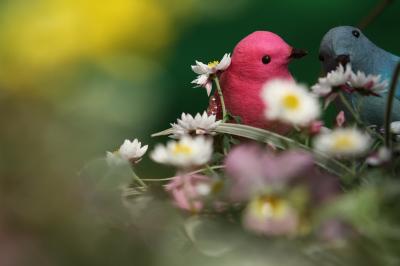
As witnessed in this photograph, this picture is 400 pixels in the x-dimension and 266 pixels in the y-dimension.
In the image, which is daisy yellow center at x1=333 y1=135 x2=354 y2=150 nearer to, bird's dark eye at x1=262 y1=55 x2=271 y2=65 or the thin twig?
the thin twig

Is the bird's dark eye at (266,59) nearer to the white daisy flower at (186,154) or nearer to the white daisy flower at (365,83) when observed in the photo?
the white daisy flower at (365,83)

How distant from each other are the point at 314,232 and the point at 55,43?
0.64ft

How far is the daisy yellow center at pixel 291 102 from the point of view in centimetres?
42

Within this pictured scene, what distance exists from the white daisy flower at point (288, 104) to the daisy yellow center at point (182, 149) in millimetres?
57

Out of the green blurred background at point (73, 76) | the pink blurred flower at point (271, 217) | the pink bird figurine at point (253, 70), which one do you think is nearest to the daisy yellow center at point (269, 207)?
the pink blurred flower at point (271, 217)

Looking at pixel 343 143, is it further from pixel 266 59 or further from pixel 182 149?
pixel 266 59

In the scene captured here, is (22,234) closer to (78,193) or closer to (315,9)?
(78,193)

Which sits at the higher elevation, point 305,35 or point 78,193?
point 305,35

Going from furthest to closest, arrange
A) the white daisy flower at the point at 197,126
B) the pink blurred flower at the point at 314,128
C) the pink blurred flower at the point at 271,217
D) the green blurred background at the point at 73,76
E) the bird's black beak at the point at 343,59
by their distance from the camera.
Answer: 1. the bird's black beak at the point at 343,59
2. the white daisy flower at the point at 197,126
3. the pink blurred flower at the point at 314,128
4. the pink blurred flower at the point at 271,217
5. the green blurred background at the point at 73,76

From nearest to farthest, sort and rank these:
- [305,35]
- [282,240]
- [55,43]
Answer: [55,43], [282,240], [305,35]

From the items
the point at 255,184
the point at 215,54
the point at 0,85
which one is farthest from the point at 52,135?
the point at 215,54

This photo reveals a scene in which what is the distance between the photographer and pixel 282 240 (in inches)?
14.1

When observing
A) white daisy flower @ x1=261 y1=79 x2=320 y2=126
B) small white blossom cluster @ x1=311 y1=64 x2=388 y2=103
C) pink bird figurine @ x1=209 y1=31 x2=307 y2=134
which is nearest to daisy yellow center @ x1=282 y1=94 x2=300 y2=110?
white daisy flower @ x1=261 y1=79 x2=320 y2=126

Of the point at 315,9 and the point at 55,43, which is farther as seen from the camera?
the point at 315,9
